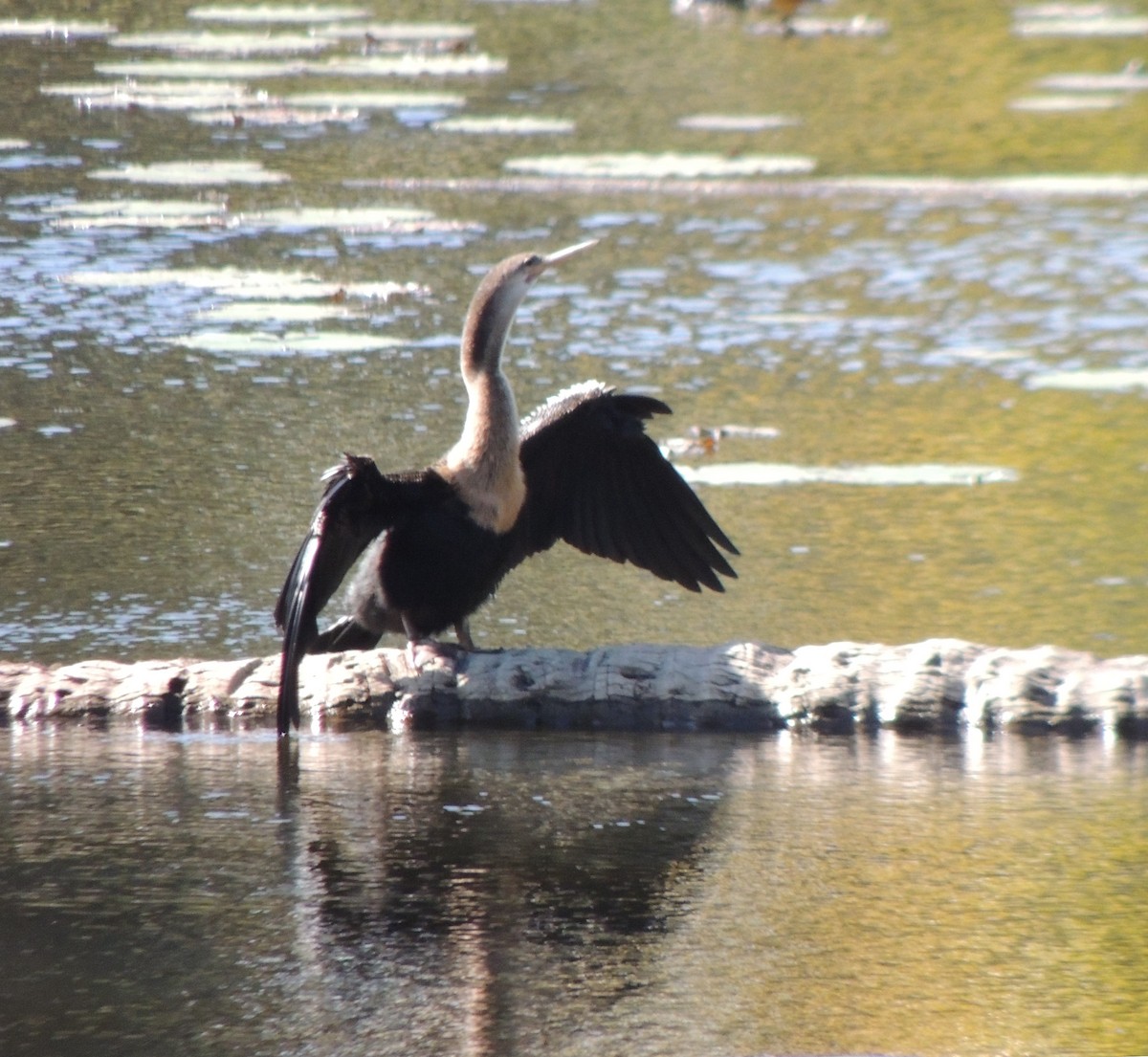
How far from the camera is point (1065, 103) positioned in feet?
39.9

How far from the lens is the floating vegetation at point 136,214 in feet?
27.0

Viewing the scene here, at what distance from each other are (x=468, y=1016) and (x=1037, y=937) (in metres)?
0.85

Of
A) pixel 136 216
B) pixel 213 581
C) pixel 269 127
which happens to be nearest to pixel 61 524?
pixel 213 581

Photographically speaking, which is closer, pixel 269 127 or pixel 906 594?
pixel 906 594

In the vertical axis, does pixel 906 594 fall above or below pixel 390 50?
below

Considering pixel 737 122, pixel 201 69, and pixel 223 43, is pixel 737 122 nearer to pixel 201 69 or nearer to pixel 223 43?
pixel 201 69

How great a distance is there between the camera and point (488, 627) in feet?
15.0

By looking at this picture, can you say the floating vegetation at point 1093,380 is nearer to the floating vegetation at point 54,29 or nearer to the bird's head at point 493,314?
the bird's head at point 493,314

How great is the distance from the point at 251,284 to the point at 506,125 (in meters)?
3.58

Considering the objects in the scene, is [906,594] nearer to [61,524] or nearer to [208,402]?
[61,524]

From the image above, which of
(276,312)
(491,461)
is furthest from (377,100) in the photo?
(491,461)

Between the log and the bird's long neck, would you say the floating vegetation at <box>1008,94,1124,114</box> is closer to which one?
the bird's long neck

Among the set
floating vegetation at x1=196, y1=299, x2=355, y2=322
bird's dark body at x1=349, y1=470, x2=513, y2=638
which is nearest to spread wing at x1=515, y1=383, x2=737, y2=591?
bird's dark body at x1=349, y1=470, x2=513, y2=638

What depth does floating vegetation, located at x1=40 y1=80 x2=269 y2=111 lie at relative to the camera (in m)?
10.6
